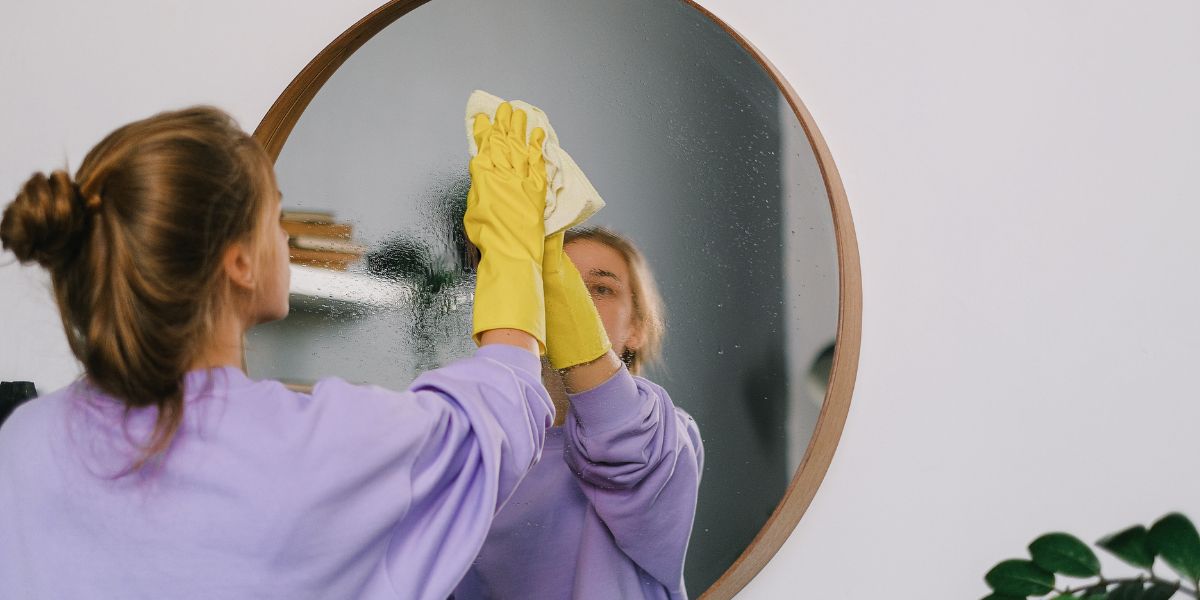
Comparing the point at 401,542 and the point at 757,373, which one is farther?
the point at 757,373

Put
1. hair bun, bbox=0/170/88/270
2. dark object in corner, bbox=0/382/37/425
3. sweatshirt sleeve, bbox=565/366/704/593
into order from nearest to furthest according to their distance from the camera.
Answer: hair bun, bbox=0/170/88/270
sweatshirt sleeve, bbox=565/366/704/593
dark object in corner, bbox=0/382/37/425

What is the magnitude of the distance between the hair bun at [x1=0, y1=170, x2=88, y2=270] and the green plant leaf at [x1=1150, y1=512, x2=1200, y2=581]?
77 centimetres

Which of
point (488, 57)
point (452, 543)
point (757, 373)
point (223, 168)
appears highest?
point (488, 57)

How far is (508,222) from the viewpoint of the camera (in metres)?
0.88

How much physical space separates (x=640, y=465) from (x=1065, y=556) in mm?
410

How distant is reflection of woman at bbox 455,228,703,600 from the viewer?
3.26 feet

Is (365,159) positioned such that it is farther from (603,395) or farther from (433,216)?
(603,395)

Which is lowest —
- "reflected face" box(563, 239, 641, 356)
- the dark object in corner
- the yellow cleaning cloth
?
the dark object in corner

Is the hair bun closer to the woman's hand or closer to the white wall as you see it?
the woman's hand

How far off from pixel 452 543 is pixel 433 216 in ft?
1.69

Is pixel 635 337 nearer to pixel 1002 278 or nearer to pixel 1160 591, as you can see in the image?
pixel 1002 278

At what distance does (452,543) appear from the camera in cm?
73

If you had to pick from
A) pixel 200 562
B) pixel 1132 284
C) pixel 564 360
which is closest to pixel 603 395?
pixel 564 360

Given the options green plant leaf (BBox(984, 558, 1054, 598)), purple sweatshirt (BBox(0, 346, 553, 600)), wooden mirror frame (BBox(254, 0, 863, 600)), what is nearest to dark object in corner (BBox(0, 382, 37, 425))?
purple sweatshirt (BBox(0, 346, 553, 600))
